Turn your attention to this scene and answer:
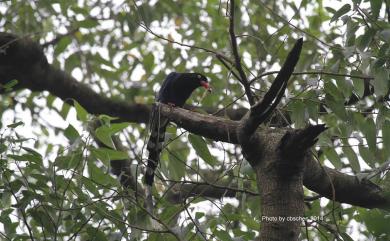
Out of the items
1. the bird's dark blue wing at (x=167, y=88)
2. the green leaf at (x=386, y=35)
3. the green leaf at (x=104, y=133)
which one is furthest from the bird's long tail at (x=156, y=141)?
the bird's dark blue wing at (x=167, y=88)

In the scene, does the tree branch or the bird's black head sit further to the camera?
the bird's black head

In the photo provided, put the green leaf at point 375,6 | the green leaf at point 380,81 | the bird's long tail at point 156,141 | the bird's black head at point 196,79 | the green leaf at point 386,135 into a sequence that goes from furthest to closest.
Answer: the bird's black head at point 196,79, the bird's long tail at point 156,141, the green leaf at point 386,135, the green leaf at point 375,6, the green leaf at point 380,81

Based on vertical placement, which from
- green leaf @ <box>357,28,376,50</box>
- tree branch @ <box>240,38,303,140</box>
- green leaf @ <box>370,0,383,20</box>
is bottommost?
tree branch @ <box>240,38,303,140</box>

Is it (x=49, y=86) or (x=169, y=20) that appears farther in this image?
(x=169, y=20)

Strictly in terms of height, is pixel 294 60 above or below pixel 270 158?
above

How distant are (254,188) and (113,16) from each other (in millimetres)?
2673

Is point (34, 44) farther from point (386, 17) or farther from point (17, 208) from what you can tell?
point (386, 17)

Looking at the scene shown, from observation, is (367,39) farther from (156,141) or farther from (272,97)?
(156,141)

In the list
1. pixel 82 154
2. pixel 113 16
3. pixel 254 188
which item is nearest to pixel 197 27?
pixel 113 16

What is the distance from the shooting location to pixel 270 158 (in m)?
2.47

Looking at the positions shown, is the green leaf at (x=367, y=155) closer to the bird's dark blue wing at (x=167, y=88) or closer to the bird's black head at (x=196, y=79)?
the bird's black head at (x=196, y=79)

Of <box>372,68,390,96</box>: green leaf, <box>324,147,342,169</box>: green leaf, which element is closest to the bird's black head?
<box>324,147,342,169</box>: green leaf

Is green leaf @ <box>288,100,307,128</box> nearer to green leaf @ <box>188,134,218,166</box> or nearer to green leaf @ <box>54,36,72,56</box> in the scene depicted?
green leaf @ <box>188,134,218,166</box>

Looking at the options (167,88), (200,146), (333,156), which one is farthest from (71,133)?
(167,88)
